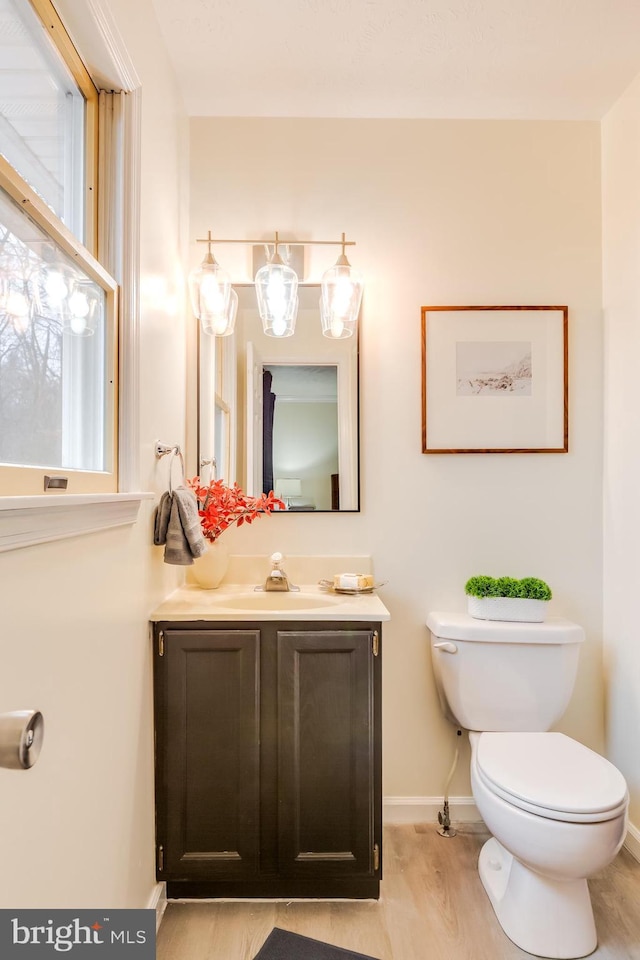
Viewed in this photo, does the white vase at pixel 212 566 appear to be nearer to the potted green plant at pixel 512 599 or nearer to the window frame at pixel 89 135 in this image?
the potted green plant at pixel 512 599

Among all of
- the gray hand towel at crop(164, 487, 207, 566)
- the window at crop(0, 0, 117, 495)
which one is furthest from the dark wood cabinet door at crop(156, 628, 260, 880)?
the window at crop(0, 0, 117, 495)

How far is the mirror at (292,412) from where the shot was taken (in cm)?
210

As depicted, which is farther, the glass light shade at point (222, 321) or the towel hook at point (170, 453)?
the glass light shade at point (222, 321)

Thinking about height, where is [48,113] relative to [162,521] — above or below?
above

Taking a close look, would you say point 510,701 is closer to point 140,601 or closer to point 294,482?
point 294,482

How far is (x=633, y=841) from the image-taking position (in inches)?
73.9

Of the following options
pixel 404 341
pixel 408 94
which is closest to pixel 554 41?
pixel 408 94

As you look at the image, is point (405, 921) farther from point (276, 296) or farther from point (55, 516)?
point (276, 296)

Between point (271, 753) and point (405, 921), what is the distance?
1.95ft

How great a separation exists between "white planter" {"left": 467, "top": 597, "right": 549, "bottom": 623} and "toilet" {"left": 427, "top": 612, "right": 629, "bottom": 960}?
0.08 ft

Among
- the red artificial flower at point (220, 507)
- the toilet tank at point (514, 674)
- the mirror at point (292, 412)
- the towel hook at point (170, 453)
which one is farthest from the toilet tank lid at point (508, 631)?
the towel hook at point (170, 453)

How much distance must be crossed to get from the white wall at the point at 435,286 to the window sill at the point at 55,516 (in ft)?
3.14

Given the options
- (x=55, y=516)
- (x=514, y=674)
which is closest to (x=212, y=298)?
(x=55, y=516)

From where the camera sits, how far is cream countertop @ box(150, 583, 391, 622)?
1.63 metres
